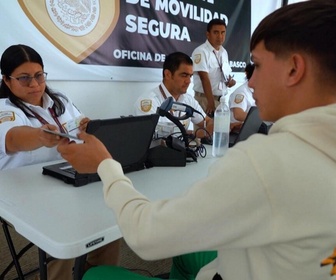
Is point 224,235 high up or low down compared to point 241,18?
down

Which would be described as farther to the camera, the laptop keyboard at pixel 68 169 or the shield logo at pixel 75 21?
the shield logo at pixel 75 21

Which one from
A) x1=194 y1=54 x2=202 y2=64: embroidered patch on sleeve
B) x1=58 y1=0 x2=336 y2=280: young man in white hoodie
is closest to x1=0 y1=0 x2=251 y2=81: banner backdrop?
x1=194 y1=54 x2=202 y2=64: embroidered patch on sleeve

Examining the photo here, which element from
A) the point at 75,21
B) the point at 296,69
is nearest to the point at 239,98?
the point at 75,21

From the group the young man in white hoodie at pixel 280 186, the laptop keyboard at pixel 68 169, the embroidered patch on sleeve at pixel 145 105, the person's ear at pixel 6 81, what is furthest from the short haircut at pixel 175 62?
the young man in white hoodie at pixel 280 186

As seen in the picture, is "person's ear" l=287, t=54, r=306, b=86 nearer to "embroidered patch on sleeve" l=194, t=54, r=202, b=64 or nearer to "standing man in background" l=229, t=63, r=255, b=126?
"standing man in background" l=229, t=63, r=255, b=126

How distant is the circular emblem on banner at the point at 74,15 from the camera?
7.36 ft

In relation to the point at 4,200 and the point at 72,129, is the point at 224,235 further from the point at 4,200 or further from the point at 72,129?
the point at 72,129

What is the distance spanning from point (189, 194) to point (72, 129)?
2.73ft

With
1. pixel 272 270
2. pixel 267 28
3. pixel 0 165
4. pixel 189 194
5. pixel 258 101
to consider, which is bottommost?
pixel 0 165

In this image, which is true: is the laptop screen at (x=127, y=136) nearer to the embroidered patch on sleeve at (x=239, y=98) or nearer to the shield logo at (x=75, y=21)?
the embroidered patch on sleeve at (x=239, y=98)

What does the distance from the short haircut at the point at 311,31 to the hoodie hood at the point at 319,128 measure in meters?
0.07

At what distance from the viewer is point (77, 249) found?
0.69m

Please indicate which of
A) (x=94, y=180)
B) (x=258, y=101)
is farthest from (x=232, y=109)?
(x=258, y=101)

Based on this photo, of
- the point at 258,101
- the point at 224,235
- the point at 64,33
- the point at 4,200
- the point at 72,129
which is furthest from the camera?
the point at 64,33
